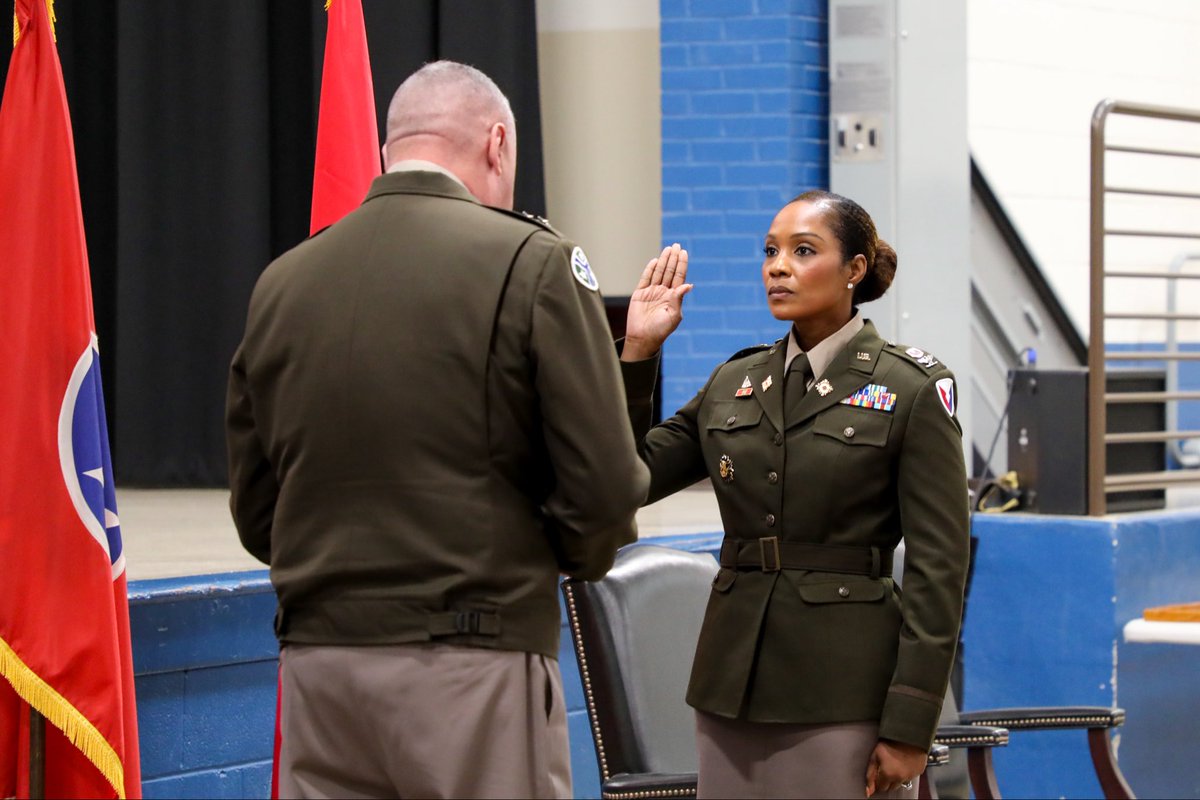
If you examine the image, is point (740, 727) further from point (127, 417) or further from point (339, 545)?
point (127, 417)

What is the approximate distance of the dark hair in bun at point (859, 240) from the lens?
Result: 2.09m

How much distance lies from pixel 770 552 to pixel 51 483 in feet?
4.05

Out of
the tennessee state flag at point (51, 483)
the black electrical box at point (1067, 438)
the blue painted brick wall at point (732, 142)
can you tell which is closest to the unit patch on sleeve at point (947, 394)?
the tennessee state flag at point (51, 483)

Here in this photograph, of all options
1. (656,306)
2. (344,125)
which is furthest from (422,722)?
(344,125)

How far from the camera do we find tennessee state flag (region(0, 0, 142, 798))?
253 cm

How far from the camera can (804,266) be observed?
2070 mm

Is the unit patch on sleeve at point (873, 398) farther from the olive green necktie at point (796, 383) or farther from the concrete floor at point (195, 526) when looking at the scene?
the concrete floor at point (195, 526)

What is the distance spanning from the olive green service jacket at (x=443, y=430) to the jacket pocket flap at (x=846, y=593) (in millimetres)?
410

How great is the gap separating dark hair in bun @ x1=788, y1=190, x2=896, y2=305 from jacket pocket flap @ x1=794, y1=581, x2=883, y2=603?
39 cm

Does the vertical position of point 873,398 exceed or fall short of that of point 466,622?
it exceeds it

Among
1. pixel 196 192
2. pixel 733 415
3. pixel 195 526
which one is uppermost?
pixel 196 192

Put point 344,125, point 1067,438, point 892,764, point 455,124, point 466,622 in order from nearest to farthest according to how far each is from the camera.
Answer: point 466,622
point 455,124
point 892,764
point 344,125
point 1067,438

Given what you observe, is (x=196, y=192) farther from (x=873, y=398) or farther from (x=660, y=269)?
(x=873, y=398)

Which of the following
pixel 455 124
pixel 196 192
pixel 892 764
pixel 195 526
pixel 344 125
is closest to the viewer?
pixel 455 124
